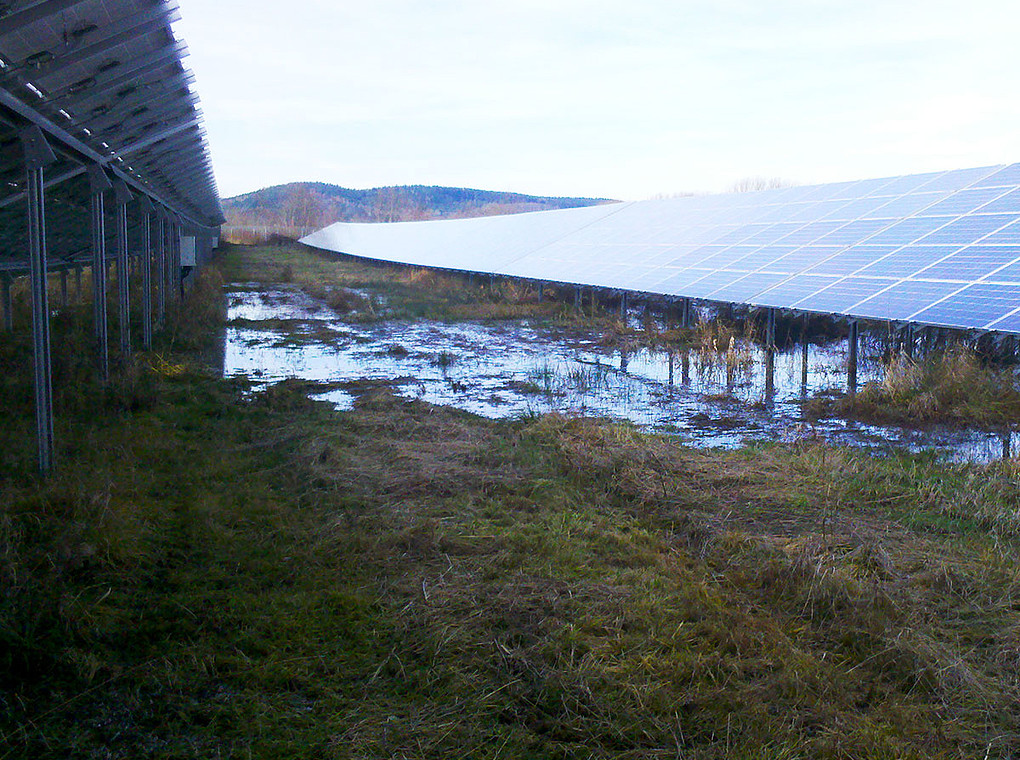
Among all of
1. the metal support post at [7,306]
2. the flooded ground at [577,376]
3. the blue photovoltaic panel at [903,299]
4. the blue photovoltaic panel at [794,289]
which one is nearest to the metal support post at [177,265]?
the flooded ground at [577,376]

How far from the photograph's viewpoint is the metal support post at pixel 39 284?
226 inches

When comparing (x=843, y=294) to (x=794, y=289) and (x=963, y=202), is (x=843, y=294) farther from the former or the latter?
(x=963, y=202)

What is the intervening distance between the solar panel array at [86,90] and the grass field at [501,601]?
8.37ft

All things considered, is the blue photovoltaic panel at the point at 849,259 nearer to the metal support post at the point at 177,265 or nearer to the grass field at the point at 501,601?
the grass field at the point at 501,601

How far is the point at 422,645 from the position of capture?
3961 mm

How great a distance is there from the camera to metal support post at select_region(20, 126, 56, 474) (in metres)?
5.75

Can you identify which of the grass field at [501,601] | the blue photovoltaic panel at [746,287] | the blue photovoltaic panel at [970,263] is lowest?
the grass field at [501,601]

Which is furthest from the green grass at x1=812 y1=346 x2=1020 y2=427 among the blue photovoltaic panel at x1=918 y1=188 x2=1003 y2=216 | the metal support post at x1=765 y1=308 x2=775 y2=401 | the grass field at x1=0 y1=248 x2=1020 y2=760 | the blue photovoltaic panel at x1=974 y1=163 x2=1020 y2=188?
the blue photovoltaic panel at x1=974 y1=163 x2=1020 y2=188

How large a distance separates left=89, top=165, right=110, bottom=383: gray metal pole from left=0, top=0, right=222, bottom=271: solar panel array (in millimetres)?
217

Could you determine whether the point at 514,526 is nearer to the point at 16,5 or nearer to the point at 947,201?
the point at 16,5

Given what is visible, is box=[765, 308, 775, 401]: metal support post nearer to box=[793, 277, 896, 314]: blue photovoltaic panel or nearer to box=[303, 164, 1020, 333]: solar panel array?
box=[303, 164, 1020, 333]: solar panel array

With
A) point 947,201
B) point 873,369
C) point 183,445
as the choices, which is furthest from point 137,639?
point 947,201

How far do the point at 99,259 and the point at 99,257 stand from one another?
2cm

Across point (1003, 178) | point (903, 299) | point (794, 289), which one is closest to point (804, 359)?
point (794, 289)
